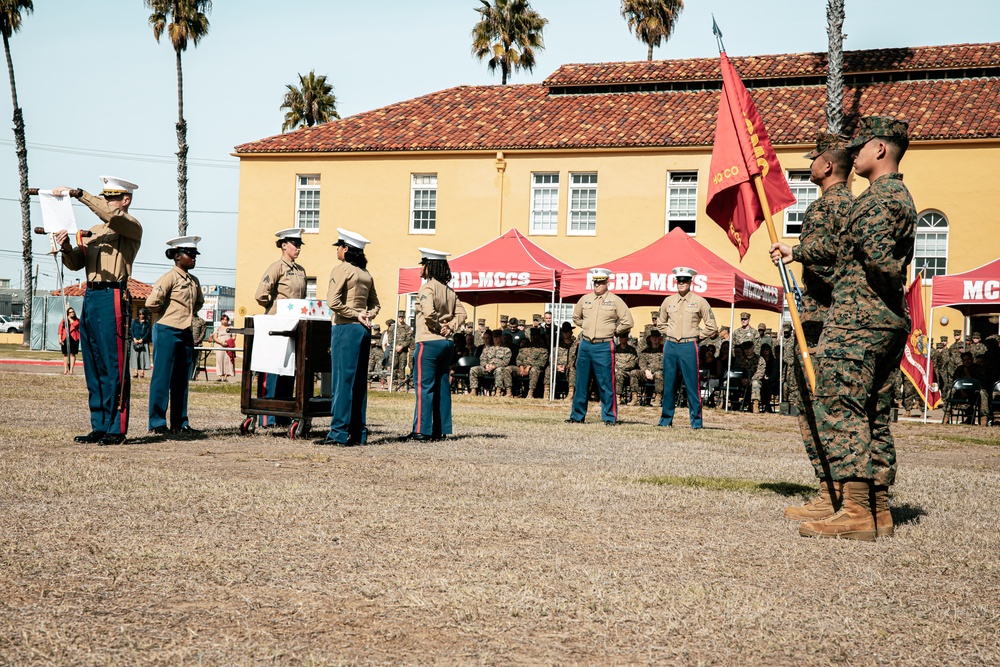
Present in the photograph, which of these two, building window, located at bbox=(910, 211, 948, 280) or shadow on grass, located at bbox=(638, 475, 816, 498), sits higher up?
building window, located at bbox=(910, 211, 948, 280)

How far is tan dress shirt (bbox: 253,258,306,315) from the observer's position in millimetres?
11586

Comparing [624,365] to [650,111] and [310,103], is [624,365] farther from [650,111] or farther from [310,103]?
[310,103]

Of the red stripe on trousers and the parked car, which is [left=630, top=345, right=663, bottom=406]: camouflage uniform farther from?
the parked car

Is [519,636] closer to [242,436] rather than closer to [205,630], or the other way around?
[205,630]

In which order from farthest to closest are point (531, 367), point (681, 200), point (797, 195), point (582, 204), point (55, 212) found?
point (582, 204) < point (681, 200) < point (797, 195) < point (531, 367) < point (55, 212)

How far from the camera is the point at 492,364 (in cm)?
2433

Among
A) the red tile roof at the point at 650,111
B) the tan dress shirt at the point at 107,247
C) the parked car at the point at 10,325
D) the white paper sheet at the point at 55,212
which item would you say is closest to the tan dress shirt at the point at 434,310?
the tan dress shirt at the point at 107,247

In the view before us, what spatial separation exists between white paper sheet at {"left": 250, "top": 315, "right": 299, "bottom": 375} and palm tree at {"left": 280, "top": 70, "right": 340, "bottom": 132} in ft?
145

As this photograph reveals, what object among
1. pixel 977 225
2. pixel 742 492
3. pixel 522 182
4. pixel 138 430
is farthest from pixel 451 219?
pixel 742 492

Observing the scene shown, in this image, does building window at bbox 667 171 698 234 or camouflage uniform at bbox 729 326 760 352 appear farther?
building window at bbox 667 171 698 234

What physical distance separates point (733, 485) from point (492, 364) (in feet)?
52.9

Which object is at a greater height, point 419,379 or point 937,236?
point 937,236

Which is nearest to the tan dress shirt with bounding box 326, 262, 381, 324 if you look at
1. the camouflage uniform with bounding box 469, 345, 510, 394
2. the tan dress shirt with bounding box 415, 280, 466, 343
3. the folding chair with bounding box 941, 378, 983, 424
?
the tan dress shirt with bounding box 415, 280, 466, 343

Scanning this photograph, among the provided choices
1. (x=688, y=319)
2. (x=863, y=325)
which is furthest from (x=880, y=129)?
(x=688, y=319)
